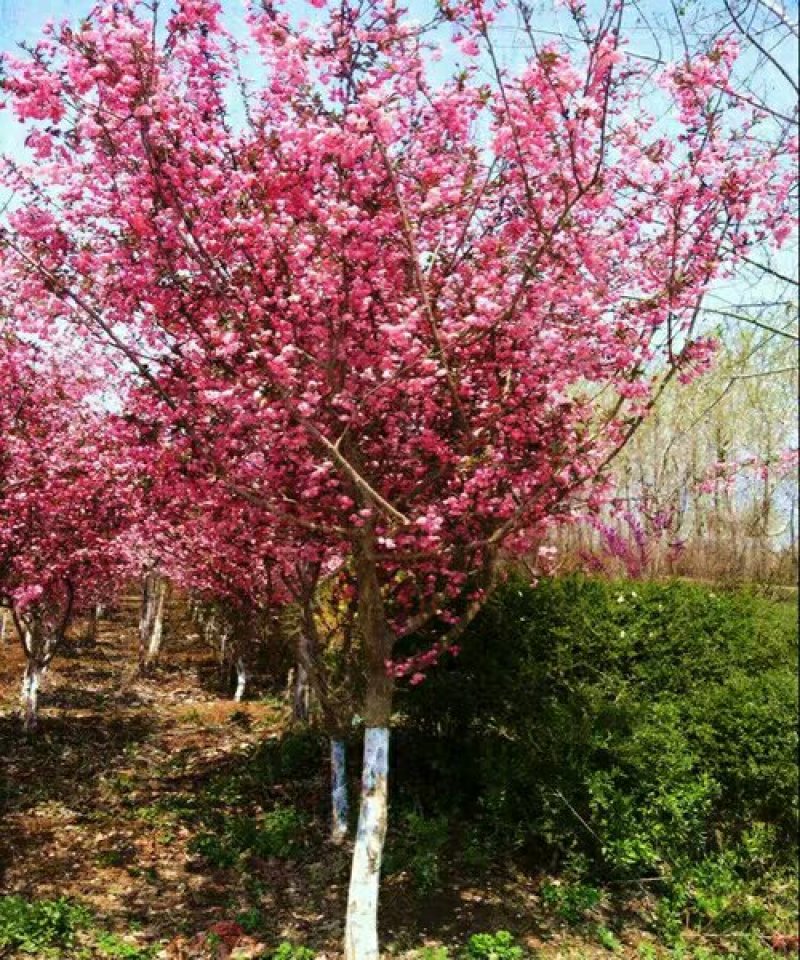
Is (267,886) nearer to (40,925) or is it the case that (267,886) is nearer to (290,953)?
(290,953)

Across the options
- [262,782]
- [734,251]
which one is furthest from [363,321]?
[262,782]

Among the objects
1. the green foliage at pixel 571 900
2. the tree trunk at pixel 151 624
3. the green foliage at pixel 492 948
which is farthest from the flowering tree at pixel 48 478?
the tree trunk at pixel 151 624

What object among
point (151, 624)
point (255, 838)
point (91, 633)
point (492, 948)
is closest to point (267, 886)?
point (255, 838)

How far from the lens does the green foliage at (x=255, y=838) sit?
23.7 feet

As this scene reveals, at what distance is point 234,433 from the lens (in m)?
4.98

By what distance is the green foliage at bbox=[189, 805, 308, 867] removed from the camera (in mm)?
7227

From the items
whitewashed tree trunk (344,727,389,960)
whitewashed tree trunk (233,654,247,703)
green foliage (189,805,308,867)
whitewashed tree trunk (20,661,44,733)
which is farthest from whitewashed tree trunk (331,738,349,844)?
whitewashed tree trunk (233,654,247,703)

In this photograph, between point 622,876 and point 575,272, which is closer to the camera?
point 575,272

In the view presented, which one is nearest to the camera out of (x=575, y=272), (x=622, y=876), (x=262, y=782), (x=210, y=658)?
(x=575, y=272)

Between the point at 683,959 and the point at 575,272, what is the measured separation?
4385 mm

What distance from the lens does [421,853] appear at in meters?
6.51

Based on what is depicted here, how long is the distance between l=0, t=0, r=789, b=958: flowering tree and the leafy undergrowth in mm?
1139

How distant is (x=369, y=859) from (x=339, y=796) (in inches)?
89.9

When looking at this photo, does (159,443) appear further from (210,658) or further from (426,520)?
(210,658)
